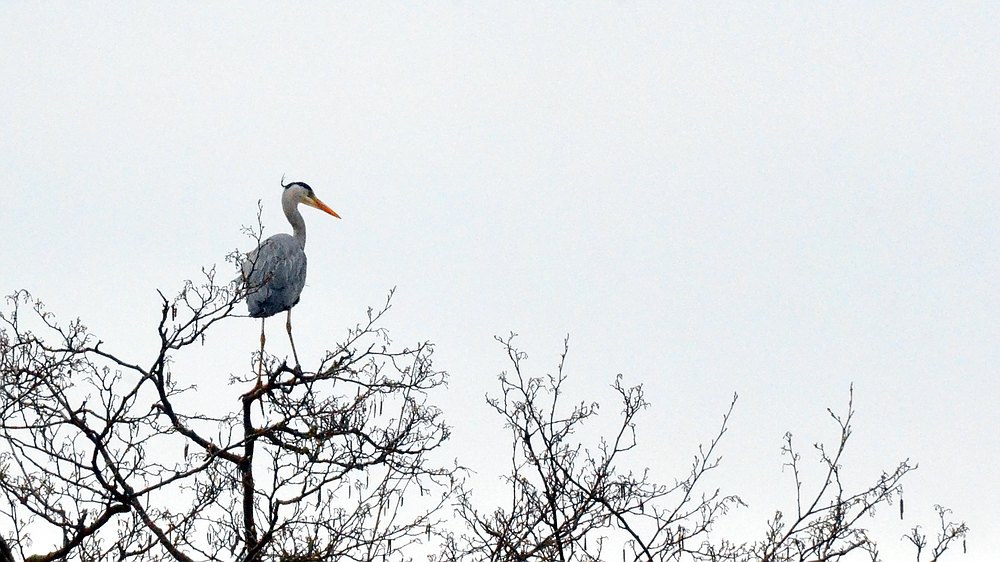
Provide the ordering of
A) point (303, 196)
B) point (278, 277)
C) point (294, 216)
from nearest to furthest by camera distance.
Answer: point (278, 277)
point (294, 216)
point (303, 196)

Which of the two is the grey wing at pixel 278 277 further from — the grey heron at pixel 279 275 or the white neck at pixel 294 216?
the white neck at pixel 294 216

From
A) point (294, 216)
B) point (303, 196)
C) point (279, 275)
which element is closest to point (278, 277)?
point (279, 275)

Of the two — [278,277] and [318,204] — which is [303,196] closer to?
[318,204]

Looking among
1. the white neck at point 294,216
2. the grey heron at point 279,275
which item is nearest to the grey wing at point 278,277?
the grey heron at point 279,275

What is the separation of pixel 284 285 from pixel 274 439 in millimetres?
5438

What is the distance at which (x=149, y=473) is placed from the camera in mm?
7023

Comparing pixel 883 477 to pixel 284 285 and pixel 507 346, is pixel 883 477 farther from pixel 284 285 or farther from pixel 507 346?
pixel 284 285

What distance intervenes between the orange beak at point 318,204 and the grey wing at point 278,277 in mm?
1972

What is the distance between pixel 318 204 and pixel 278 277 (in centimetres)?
320

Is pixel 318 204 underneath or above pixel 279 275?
above

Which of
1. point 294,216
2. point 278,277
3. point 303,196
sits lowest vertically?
point 278,277

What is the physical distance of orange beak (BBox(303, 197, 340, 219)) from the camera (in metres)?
15.8

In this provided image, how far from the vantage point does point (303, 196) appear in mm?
15641

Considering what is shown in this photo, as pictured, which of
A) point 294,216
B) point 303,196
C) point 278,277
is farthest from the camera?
point 303,196
